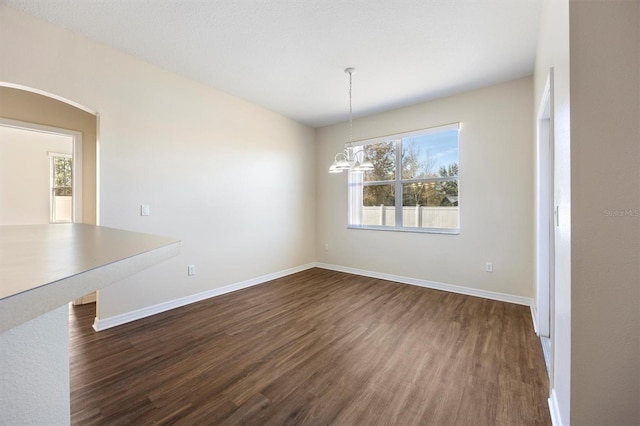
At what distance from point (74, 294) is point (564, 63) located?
201 centimetres

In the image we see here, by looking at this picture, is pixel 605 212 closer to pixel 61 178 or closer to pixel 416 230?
pixel 416 230

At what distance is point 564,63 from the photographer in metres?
1.31

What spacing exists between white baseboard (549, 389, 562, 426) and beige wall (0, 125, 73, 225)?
19.5ft

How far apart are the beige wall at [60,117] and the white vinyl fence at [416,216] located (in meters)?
4.02

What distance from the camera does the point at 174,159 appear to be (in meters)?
3.21

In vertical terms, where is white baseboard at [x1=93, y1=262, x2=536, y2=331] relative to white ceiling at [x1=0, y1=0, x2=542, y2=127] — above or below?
below

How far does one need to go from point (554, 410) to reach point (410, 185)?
10.4 ft

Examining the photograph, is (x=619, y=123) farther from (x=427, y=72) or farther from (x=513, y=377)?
(x=427, y=72)

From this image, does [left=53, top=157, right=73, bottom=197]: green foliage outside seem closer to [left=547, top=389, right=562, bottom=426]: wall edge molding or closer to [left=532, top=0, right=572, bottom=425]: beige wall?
[left=532, top=0, right=572, bottom=425]: beige wall

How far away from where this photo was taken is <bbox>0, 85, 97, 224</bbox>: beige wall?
2.80 m

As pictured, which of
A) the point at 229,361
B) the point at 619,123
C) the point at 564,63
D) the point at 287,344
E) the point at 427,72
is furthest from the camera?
the point at 427,72

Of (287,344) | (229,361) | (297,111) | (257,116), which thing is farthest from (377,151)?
(229,361)

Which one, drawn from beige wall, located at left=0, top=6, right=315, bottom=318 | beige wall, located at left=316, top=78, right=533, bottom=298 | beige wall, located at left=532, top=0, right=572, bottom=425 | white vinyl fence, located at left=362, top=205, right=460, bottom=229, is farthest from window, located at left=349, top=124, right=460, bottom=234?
beige wall, located at left=532, top=0, right=572, bottom=425

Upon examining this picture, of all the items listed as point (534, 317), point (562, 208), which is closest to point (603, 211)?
point (562, 208)
